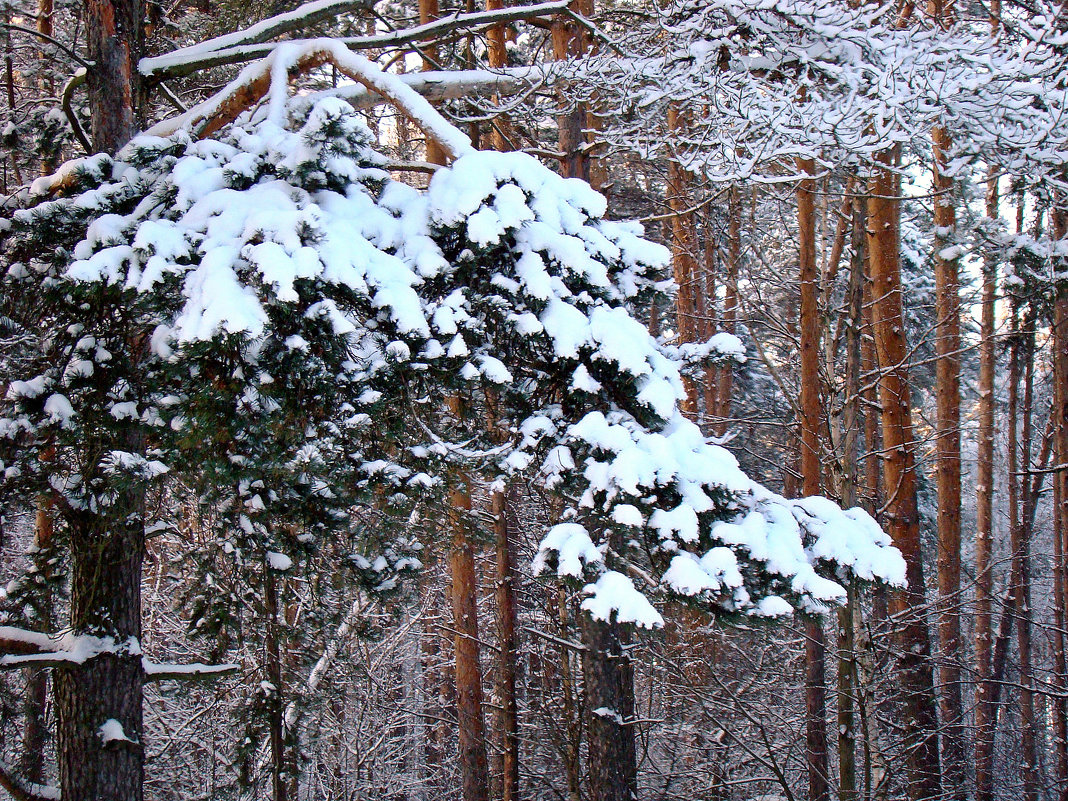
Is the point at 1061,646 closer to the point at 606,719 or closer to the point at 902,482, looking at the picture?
the point at 902,482

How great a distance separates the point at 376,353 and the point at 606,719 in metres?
3.55

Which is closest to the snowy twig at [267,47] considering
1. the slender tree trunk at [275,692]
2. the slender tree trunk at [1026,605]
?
the slender tree trunk at [275,692]

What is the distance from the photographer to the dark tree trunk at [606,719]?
17.6 feet

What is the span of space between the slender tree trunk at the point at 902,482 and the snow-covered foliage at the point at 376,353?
13.3ft

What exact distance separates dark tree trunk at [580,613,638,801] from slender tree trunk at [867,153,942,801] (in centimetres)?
293

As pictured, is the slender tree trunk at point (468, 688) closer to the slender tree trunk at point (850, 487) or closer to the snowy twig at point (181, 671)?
the snowy twig at point (181, 671)

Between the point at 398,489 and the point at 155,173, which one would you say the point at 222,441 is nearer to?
the point at 398,489

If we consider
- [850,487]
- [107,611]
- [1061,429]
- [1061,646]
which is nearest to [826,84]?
[850,487]

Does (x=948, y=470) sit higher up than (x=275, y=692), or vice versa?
(x=948, y=470)

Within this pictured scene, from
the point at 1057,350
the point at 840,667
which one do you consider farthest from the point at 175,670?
the point at 1057,350

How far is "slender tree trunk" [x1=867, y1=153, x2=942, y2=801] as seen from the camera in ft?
23.1

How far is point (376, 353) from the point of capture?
126 inches

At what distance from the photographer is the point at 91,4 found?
178 inches

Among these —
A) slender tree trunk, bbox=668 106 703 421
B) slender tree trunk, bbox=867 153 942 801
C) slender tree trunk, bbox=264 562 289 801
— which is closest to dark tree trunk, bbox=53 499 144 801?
slender tree trunk, bbox=264 562 289 801
